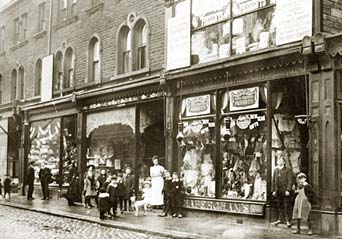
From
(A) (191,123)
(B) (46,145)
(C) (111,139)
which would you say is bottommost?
(B) (46,145)

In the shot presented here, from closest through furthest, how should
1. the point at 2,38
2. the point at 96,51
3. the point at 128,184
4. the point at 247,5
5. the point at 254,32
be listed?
the point at 254,32 < the point at 247,5 < the point at 128,184 < the point at 96,51 < the point at 2,38

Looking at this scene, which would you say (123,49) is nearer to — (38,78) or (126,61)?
Result: (126,61)

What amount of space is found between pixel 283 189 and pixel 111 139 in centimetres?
897

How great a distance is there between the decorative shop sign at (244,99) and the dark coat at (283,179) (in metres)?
1.95

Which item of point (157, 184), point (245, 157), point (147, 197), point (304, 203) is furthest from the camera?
point (147, 197)

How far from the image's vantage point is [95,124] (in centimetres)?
2202

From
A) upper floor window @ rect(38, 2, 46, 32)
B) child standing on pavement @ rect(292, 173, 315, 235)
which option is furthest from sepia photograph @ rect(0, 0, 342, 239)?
upper floor window @ rect(38, 2, 46, 32)

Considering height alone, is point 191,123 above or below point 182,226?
above

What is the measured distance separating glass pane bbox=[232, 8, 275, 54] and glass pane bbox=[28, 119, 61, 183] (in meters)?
11.8

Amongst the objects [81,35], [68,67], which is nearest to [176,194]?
[81,35]

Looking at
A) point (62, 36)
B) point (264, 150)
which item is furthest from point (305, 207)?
point (62, 36)

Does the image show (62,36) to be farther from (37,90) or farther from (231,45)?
(231,45)

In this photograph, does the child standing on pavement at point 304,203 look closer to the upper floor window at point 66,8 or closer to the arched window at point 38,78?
the upper floor window at point 66,8

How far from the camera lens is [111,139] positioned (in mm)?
20969
